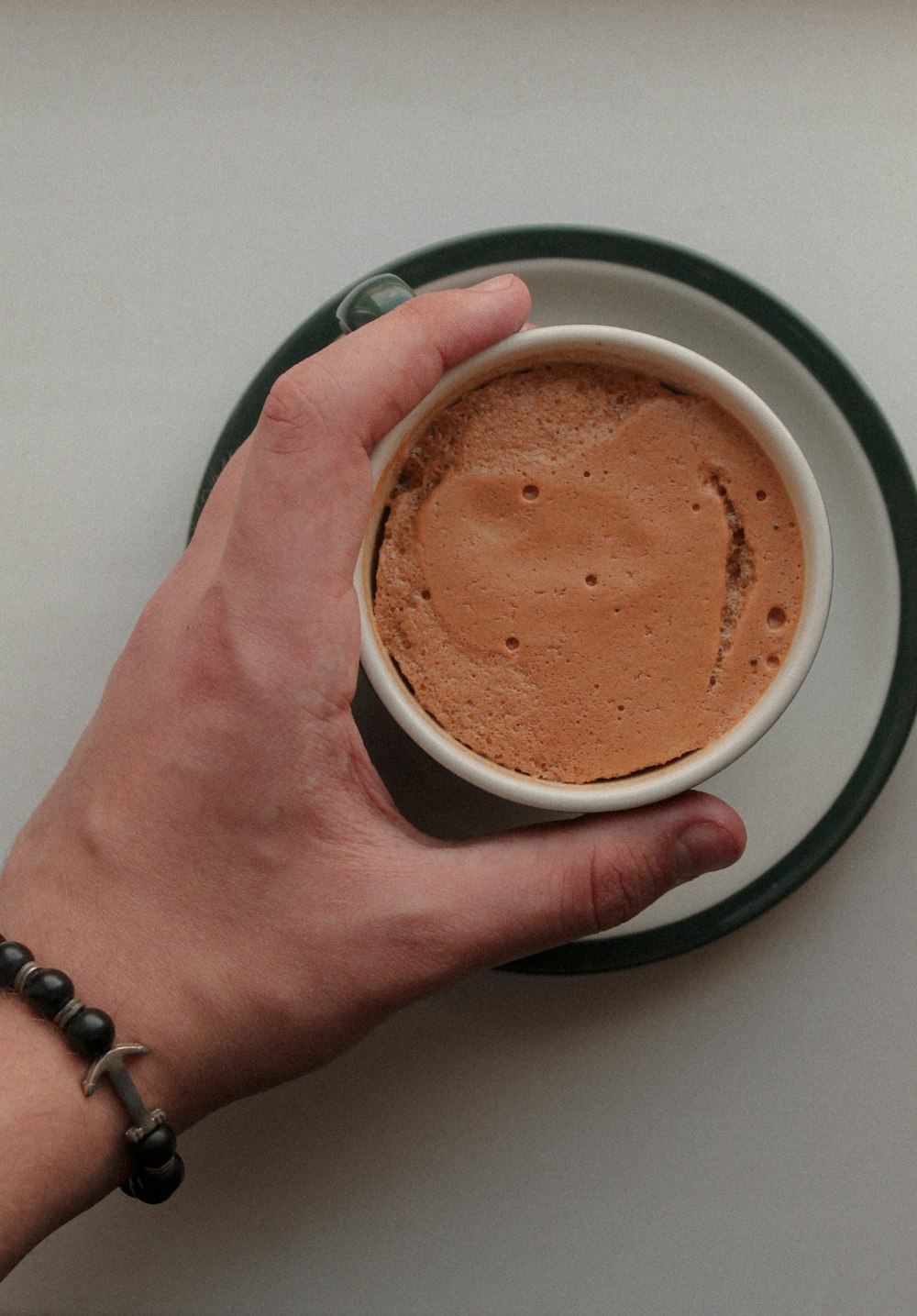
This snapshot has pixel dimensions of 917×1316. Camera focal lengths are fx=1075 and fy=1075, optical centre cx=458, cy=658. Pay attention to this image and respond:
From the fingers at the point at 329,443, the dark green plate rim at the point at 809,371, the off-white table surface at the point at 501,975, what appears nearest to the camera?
the fingers at the point at 329,443

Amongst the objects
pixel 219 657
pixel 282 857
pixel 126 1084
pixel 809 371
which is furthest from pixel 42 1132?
pixel 809 371

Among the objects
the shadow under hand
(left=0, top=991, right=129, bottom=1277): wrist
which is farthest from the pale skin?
the shadow under hand

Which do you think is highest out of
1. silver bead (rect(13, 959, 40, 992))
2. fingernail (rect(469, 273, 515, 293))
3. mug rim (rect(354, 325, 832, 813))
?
fingernail (rect(469, 273, 515, 293))

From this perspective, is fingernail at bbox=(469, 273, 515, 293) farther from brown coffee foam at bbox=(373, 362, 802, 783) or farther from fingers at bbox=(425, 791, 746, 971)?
fingers at bbox=(425, 791, 746, 971)

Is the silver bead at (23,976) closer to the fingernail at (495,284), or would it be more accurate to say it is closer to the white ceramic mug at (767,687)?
the white ceramic mug at (767,687)

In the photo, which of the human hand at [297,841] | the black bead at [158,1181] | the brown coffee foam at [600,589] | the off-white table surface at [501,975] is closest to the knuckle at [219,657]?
the human hand at [297,841]
